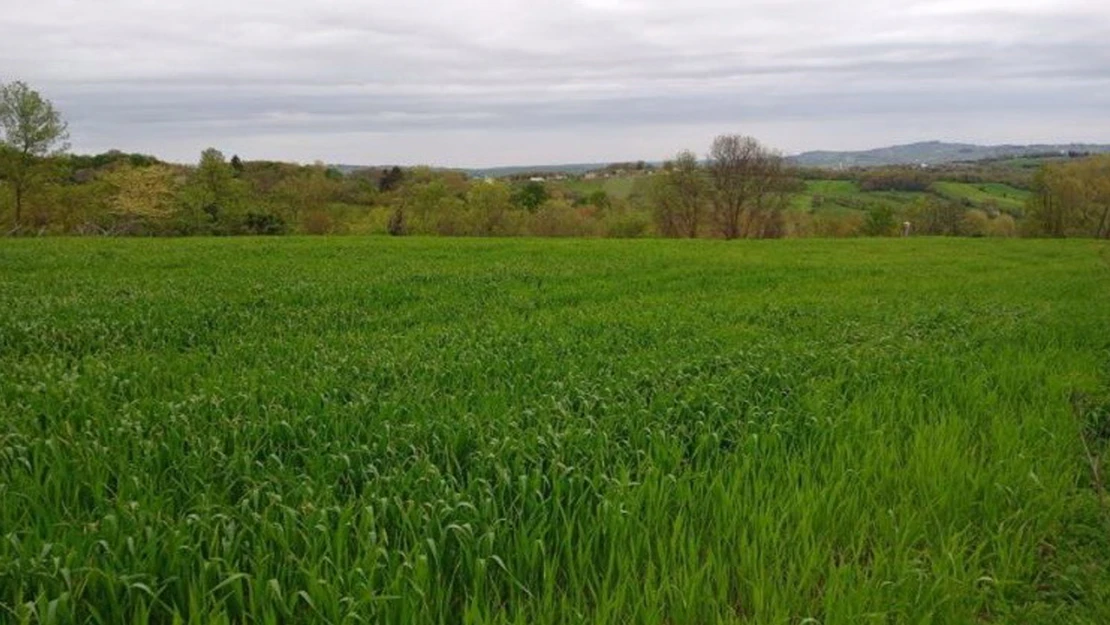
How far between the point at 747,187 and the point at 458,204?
29.1m

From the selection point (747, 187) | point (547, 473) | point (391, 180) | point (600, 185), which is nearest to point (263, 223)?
point (747, 187)

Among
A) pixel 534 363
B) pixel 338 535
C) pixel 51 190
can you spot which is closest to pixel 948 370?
pixel 534 363

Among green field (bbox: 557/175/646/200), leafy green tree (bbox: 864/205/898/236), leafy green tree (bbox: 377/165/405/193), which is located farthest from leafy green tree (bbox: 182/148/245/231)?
green field (bbox: 557/175/646/200)

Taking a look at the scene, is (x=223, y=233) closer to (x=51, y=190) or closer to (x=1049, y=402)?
(x=51, y=190)

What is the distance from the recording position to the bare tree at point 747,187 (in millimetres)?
65625

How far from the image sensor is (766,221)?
6662cm

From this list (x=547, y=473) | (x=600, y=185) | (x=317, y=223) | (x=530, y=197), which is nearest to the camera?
(x=547, y=473)

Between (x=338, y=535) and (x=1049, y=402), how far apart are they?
755 cm

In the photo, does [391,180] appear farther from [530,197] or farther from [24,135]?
[24,135]

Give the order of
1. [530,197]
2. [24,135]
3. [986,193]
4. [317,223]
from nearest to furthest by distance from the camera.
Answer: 1. [24,135]
2. [317,223]
3. [530,197]
4. [986,193]

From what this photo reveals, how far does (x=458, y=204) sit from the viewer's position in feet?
245

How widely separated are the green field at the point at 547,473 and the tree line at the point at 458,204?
46.3 m

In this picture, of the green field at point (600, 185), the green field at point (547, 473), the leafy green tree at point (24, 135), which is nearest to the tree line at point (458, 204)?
the leafy green tree at point (24, 135)

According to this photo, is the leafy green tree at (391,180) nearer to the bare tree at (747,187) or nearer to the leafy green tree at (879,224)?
the bare tree at (747,187)
